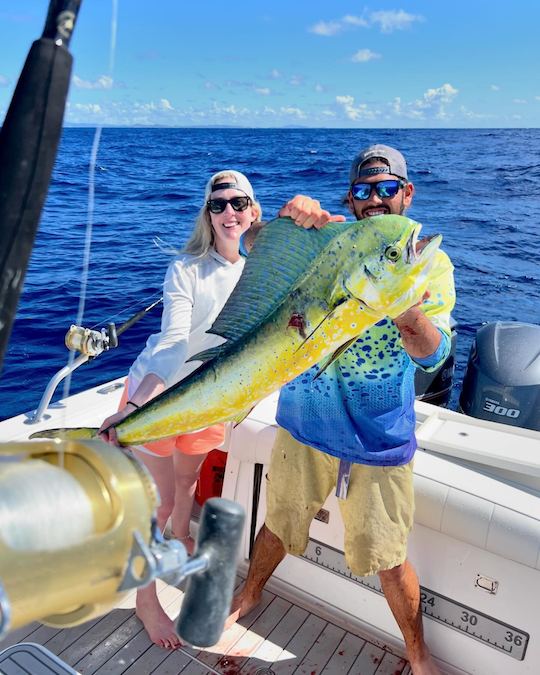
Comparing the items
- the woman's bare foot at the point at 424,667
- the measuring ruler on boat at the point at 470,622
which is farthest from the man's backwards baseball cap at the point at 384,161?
the woman's bare foot at the point at 424,667

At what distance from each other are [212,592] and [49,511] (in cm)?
31

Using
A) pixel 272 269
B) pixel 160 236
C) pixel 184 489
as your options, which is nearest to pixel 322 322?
pixel 272 269

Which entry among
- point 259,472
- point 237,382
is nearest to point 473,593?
point 259,472

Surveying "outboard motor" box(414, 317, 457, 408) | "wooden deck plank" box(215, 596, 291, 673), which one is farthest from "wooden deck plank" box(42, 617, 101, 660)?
"outboard motor" box(414, 317, 457, 408)

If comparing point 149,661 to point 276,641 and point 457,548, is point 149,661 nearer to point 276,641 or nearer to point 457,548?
point 276,641

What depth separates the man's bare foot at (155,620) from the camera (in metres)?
2.47

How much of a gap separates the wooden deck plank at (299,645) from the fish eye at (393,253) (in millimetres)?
1745

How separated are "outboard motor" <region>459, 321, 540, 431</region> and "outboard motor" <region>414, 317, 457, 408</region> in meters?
0.18

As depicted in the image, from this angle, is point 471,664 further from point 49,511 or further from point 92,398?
point 92,398

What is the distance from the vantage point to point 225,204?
7.83 feet

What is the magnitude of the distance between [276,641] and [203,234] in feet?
5.60

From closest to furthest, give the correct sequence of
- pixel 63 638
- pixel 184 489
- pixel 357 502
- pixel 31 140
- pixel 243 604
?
pixel 31 140 → pixel 357 502 → pixel 63 638 → pixel 243 604 → pixel 184 489

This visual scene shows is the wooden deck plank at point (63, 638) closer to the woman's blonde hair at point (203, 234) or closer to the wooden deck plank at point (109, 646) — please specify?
the wooden deck plank at point (109, 646)

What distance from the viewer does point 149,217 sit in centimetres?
1459
